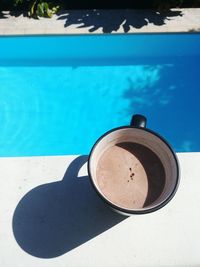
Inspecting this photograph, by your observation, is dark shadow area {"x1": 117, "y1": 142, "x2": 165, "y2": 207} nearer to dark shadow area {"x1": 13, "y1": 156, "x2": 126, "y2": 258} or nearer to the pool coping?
dark shadow area {"x1": 13, "y1": 156, "x2": 126, "y2": 258}

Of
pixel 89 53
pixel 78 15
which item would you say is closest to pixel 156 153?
pixel 89 53

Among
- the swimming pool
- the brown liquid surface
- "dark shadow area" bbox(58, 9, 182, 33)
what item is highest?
"dark shadow area" bbox(58, 9, 182, 33)

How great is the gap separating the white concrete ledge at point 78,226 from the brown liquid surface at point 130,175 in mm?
264

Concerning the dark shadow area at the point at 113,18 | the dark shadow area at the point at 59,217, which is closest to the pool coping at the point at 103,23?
the dark shadow area at the point at 113,18

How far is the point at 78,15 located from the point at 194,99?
1.76 m

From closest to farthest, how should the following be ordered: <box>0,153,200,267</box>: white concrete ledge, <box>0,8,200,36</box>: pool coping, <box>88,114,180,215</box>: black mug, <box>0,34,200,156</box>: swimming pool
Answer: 1. <box>88,114,180,215</box>: black mug
2. <box>0,153,200,267</box>: white concrete ledge
3. <box>0,34,200,156</box>: swimming pool
4. <box>0,8,200,36</box>: pool coping

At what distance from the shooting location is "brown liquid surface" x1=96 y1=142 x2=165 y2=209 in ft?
5.28

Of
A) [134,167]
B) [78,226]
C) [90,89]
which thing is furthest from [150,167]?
[90,89]

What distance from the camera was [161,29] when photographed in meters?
4.34

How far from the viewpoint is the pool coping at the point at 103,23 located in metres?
4.30

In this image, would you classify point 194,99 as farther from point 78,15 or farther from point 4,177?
point 4,177

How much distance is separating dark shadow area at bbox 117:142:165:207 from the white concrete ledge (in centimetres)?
28

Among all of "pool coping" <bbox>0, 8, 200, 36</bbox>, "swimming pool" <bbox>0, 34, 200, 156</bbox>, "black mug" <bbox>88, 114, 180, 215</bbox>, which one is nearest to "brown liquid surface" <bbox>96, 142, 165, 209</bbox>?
"black mug" <bbox>88, 114, 180, 215</bbox>

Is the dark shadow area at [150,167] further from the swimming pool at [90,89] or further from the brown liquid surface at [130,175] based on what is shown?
the swimming pool at [90,89]
